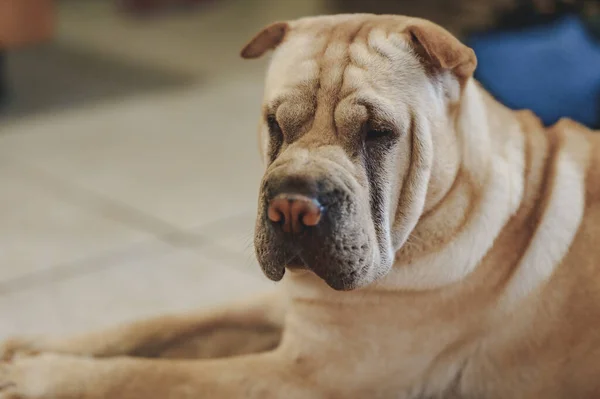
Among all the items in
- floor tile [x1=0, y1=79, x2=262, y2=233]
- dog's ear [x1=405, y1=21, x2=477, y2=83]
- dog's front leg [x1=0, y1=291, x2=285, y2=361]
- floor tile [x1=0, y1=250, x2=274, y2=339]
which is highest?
dog's ear [x1=405, y1=21, x2=477, y2=83]

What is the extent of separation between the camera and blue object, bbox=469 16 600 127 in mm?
3061

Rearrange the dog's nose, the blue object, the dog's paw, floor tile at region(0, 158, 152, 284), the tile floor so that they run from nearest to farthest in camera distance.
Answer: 1. the dog's nose
2. the dog's paw
3. the tile floor
4. floor tile at region(0, 158, 152, 284)
5. the blue object

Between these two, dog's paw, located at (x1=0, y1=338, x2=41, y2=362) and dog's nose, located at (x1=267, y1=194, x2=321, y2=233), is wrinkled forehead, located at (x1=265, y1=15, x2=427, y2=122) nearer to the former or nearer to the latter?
dog's nose, located at (x1=267, y1=194, x2=321, y2=233)

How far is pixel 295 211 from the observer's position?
1.38 meters

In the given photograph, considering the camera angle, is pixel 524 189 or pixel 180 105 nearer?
pixel 524 189

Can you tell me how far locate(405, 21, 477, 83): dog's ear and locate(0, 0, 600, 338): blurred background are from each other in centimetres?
91

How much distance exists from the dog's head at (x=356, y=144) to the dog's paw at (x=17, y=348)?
2.51 ft

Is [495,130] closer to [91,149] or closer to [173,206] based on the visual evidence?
[173,206]

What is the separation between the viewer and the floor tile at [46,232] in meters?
2.66

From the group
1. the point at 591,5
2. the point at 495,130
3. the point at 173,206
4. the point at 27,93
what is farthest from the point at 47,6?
the point at 495,130

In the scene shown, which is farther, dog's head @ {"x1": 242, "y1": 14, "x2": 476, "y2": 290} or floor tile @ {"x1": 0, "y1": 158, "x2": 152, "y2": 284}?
floor tile @ {"x1": 0, "y1": 158, "x2": 152, "y2": 284}

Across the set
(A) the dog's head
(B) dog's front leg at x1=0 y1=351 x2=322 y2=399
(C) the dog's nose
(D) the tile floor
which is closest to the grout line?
(D) the tile floor

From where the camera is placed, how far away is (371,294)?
63.1 inches

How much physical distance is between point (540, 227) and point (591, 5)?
2695mm
